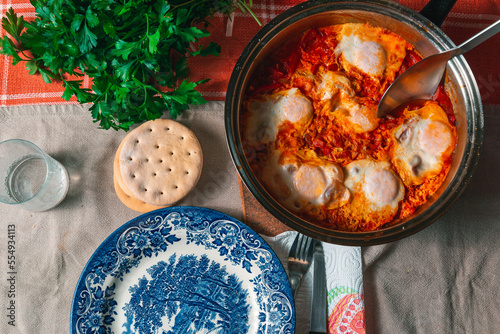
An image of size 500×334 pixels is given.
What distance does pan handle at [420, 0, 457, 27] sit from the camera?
1.70 metres

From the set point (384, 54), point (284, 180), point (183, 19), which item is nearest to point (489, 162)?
point (384, 54)

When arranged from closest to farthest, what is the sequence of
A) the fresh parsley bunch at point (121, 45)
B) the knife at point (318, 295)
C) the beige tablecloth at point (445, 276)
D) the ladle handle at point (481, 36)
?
the ladle handle at point (481, 36), the fresh parsley bunch at point (121, 45), the knife at point (318, 295), the beige tablecloth at point (445, 276)

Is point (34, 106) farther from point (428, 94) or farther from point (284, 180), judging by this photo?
point (428, 94)

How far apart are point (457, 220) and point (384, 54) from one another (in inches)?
41.6

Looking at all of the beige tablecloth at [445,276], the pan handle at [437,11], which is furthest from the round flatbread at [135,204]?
the pan handle at [437,11]

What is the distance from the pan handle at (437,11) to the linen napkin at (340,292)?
Answer: 1238 mm

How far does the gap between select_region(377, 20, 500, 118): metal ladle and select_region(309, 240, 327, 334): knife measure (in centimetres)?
84

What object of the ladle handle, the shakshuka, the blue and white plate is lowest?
the blue and white plate

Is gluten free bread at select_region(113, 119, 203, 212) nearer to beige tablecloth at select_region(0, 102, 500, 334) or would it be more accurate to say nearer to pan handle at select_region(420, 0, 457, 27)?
beige tablecloth at select_region(0, 102, 500, 334)

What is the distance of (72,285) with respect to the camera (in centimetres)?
205

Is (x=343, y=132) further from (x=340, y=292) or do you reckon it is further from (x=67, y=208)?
(x=67, y=208)

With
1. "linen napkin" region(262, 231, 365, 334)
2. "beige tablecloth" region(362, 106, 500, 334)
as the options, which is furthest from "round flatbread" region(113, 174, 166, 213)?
"beige tablecloth" region(362, 106, 500, 334)

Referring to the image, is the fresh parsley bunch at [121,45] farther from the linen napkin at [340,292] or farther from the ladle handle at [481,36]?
the ladle handle at [481,36]

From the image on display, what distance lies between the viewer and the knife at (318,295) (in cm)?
192
